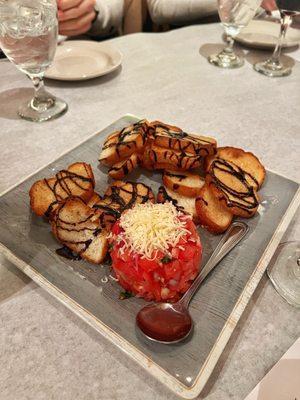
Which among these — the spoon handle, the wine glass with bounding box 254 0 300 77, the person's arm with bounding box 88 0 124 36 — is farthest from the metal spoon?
the person's arm with bounding box 88 0 124 36

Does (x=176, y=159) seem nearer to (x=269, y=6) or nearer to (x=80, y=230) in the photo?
(x=80, y=230)

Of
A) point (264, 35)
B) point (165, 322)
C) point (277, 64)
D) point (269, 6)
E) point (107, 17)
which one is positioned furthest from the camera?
point (269, 6)

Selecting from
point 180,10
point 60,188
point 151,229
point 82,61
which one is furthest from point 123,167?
point 180,10

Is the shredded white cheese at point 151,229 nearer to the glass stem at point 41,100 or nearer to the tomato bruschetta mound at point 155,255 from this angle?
the tomato bruschetta mound at point 155,255

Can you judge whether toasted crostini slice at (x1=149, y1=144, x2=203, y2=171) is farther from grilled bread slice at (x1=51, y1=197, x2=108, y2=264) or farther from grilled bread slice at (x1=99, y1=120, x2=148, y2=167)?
grilled bread slice at (x1=51, y1=197, x2=108, y2=264)

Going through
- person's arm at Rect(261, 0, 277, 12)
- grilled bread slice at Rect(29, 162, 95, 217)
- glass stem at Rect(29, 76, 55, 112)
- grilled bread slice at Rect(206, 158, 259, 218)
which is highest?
person's arm at Rect(261, 0, 277, 12)

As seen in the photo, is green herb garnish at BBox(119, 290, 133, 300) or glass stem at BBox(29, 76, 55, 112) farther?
glass stem at BBox(29, 76, 55, 112)

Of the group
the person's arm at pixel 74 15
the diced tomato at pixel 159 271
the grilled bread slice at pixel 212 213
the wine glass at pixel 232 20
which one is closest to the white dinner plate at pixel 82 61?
the person's arm at pixel 74 15
